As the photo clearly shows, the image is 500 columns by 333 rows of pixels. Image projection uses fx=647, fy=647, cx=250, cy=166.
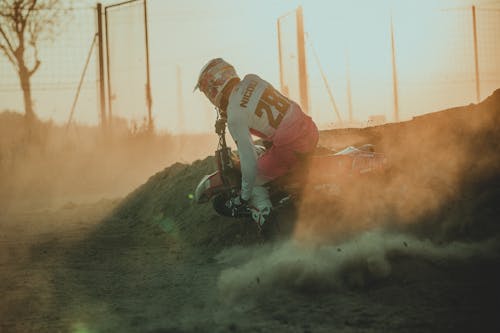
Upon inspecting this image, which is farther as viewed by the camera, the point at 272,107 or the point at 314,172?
the point at 272,107

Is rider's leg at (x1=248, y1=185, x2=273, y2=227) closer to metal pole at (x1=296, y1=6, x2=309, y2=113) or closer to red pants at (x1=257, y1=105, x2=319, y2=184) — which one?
red pants at (x1=257, y1=105, x2=319, y2=184)

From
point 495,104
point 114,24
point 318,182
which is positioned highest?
point 114,24

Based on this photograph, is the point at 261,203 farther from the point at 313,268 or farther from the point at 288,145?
the point at 313,268

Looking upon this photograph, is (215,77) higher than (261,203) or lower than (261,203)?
higher

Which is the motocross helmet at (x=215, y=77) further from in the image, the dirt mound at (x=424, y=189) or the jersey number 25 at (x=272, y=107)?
the dirt mound at (x=424, y=189)

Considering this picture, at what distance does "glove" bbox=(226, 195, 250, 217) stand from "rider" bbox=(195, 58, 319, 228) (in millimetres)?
15

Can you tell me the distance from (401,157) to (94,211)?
8.94 meters

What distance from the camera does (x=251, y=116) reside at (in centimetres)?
672

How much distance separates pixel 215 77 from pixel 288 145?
3.65 feet

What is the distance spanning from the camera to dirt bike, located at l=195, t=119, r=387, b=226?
256 inches

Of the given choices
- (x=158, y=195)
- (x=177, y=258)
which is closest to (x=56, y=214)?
(x=158, y=195)

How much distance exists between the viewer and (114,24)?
23.0 meters

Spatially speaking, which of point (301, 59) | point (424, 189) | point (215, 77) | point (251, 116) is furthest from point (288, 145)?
point (301, 59)

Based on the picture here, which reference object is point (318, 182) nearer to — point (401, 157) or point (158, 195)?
point (401, 157)
